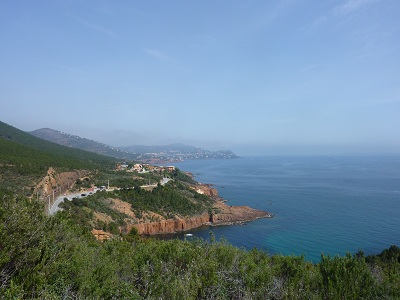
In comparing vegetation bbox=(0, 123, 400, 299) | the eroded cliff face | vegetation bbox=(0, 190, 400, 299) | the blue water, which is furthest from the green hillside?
vegetation bbox=(0, 190, 400, 299)

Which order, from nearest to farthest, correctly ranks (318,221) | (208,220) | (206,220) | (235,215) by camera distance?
(318,221) → (206,220) → (208,220) → (235,215)

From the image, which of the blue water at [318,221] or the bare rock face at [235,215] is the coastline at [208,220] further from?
the blue water at [318,221]

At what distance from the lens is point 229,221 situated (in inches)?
1993

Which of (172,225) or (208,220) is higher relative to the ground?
(172,225)

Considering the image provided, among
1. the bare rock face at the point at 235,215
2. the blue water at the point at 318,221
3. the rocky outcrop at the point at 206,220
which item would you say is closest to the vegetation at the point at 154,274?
the blue water at the point at 318,221

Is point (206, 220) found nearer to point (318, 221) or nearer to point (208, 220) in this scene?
point (208, 220)

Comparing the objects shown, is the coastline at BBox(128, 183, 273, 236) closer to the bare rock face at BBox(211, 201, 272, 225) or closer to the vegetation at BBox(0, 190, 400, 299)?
the bare rock face at BBox(211, 201, 272, 225)

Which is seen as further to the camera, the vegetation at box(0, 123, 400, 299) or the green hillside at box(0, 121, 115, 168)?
the green hillside at box(0, 121, 115, 168)

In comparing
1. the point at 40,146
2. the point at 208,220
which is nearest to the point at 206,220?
the point at 208,220

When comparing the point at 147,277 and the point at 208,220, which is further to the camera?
the point at 208,220

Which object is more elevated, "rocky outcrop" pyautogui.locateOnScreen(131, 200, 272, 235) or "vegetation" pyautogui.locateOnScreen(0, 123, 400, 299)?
"vegetation" pyautogui.locateOnScreen(0, 123, 400, 299)

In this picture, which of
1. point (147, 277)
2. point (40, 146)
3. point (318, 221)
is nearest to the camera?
point (147, 277)

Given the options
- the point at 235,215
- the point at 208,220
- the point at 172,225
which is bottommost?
the point at 208,220

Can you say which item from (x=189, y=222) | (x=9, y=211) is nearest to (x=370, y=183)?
(x=189, y=222)
